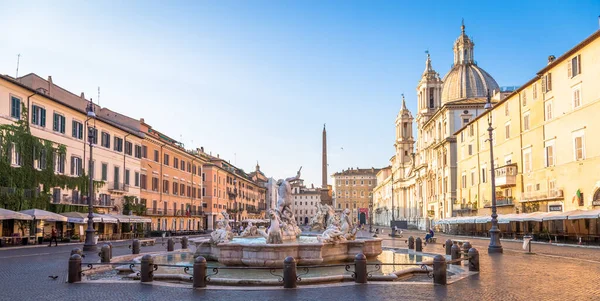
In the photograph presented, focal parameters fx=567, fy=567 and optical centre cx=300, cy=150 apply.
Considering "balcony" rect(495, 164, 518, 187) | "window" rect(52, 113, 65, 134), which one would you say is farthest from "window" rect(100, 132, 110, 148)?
"balcony" rect(495, 164, 518, 187)

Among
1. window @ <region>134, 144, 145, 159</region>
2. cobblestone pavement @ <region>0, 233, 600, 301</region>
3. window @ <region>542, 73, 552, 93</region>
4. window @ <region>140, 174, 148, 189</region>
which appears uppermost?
window @ <region>542, 73, 552, 93</region>

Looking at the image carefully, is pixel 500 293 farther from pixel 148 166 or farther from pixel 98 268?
pixel 148 166

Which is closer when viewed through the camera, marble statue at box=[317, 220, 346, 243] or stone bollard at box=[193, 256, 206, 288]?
stone bollard at box=[193, 256, 206, 288]

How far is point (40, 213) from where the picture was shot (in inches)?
1346

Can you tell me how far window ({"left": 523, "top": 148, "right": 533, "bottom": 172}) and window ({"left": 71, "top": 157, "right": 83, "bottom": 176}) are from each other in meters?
35.1

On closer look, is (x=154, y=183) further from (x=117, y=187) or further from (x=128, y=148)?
(x=117, y=187)

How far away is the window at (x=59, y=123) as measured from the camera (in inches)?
1555

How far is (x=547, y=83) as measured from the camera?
4172cm

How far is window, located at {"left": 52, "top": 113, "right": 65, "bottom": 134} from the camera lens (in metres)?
39.5

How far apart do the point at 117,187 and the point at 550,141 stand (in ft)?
114

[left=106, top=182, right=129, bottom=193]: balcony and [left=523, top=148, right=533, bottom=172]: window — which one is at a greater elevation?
[left=523, top=148, right=533, bottom=172]: window

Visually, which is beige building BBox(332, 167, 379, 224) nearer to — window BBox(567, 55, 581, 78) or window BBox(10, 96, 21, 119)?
window BBox(567, 55, 581, 78)

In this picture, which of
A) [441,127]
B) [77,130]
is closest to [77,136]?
[77,130]

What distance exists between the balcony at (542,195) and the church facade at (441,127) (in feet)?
59.2
